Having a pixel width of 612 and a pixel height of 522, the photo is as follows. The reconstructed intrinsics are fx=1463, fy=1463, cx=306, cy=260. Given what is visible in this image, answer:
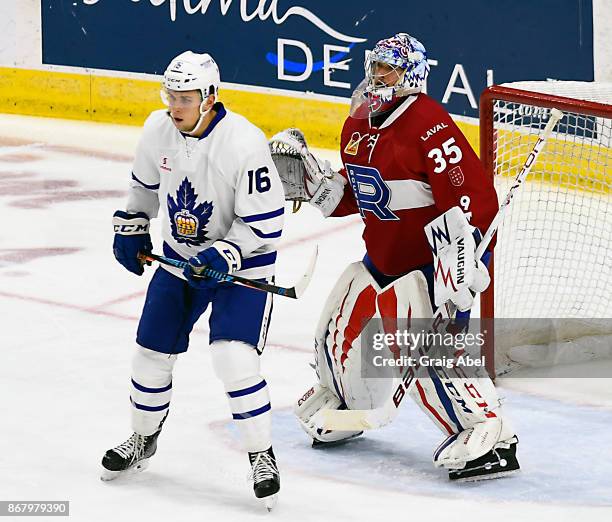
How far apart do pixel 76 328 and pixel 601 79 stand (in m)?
2.62

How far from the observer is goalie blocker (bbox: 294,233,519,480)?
3656mm

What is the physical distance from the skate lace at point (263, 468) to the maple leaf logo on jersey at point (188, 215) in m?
0.53

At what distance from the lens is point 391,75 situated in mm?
3611

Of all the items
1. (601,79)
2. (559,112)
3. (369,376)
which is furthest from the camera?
(601,79)

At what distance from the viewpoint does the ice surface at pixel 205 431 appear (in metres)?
3.51

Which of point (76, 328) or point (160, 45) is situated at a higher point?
point (160, 45)

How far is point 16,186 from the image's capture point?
7.01m

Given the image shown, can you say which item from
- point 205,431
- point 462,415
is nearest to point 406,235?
point 462,415

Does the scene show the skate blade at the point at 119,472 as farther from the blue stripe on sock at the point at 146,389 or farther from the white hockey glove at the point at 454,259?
the white hockey glove at the point at 454,259

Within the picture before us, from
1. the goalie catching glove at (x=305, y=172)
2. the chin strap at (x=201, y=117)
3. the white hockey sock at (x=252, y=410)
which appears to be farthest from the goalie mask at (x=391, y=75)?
the white hockey sock at (x=252, y=410)

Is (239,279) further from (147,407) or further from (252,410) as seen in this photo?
(147,407)

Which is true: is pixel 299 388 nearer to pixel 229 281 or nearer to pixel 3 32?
pixel 229 281

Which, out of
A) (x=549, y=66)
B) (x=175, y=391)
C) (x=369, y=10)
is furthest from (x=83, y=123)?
(x=175, y=391)

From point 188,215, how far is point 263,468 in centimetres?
62
